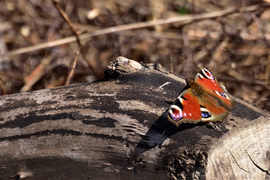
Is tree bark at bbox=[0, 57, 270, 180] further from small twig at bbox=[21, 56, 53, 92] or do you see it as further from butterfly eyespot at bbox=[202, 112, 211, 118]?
small twig at bbox=[21, 56, 53, 92]

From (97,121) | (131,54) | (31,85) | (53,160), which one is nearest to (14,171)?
(53,160)

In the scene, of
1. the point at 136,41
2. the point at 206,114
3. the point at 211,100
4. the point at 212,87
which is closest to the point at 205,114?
the point at 206,114

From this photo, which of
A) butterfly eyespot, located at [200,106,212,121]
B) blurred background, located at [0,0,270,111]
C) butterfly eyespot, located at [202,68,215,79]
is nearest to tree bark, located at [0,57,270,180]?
butterfly eyespot, located at [200,106,212,121]

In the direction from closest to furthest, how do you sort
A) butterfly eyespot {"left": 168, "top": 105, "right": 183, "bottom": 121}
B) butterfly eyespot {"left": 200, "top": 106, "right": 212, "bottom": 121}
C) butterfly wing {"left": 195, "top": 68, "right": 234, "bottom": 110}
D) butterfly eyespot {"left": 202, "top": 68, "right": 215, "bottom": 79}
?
butterfly eyespot {"left": 168, "top": 105, "right": 183, "bottom": 121} → butterfly eyespot {"left": 200, "top": 106, "right": 212, "bottom": 121} → butterfly wing {"left": 195, "top": 68, "right": 234, "bottom": 110} → butterfly eyespot {"left": 202, "top": 68, "right": 215, "bottom": 79}

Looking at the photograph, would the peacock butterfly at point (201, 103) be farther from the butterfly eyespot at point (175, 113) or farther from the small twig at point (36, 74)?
the small twig at point (36, 74)

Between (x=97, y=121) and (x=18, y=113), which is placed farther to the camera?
(x=18, y=113)

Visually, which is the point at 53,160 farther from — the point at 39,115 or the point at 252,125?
the point at 252,125

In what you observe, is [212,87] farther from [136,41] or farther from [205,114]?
[136,41]
